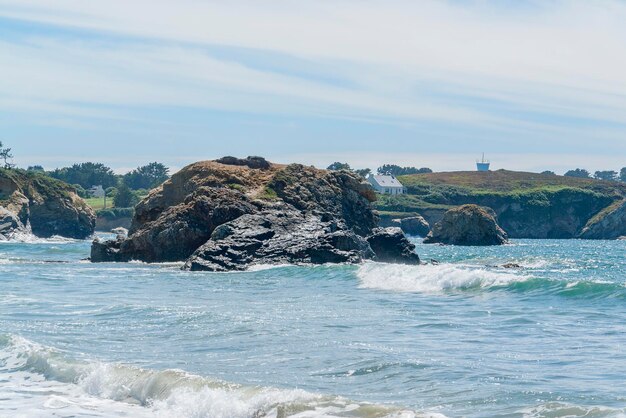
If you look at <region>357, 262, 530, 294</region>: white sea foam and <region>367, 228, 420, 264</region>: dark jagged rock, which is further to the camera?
<region>367, 228, 420, 264</region>: dark jagged rock

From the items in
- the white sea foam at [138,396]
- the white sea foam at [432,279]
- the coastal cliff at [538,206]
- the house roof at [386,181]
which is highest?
A: the house roof at [386,181]

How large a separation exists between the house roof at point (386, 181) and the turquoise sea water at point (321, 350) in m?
140

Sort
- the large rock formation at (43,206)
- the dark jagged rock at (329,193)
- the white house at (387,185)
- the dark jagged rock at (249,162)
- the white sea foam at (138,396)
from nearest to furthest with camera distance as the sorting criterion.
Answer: the white sea foam at (138,396) → the dark jagged rock at (329,193) → the dark jagged rock at (249,162) → the large rock formation at (43,206) → the white house at (387,185)

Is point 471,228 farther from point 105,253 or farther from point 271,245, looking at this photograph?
point 271,245

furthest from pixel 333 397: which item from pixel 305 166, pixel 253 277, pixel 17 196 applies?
pixel 17 196

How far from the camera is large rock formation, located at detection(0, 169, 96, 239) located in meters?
97.6

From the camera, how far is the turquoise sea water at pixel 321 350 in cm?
1394

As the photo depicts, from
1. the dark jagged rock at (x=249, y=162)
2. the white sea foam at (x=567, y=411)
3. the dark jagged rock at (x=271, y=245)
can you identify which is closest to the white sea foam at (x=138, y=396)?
the white sea foam at (x=567, y=411)

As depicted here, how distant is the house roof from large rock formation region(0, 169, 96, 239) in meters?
74.8

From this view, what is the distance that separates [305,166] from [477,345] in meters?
42.6

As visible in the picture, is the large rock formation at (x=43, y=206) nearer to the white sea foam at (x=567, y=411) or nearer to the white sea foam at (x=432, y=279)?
the white sea foam at (x=432, y=279)

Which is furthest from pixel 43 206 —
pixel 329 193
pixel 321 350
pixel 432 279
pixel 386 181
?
pixel 321 350

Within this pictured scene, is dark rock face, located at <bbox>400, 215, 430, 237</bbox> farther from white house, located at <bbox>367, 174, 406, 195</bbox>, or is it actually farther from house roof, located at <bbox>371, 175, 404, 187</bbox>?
house roof, located at <bbox>371, 175, 404, 187</bbox>

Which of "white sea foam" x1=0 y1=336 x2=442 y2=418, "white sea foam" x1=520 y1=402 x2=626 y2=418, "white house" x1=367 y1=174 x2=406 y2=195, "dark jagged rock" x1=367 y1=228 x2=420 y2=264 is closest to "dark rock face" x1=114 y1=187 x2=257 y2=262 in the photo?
"dark jagged rock" x1=367 y1=228 x2=420 y2=264
